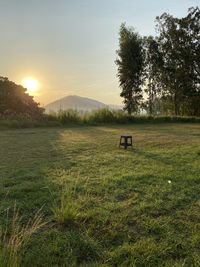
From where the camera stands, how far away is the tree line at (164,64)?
22.3m

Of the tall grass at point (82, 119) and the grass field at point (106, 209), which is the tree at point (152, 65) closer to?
the tall grass at point (82, 119)

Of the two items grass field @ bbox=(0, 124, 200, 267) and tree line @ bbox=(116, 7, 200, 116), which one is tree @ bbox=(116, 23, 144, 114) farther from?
grass field @ bbox=(0, 124, 200, 267)

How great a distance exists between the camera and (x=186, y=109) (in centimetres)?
2458

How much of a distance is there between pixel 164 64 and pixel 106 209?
21630 mm

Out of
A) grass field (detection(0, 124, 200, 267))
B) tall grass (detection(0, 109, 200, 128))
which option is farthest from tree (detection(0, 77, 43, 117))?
grass field (detection(0, 124, 200, 267))

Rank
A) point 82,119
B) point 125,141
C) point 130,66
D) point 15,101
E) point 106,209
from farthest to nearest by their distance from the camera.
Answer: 1. point 130,66
2. point 15,101
3. point 82,119
4. point 125,141
5. point 106,209

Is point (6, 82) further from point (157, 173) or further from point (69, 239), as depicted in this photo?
point (69, 239)

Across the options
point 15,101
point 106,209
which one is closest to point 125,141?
point 106,209

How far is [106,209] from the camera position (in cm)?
297

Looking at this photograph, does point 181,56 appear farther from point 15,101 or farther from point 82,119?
point 15,101

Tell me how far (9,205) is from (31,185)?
681mm

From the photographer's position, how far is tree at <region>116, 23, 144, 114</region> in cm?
2244

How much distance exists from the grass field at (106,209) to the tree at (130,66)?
17686mm

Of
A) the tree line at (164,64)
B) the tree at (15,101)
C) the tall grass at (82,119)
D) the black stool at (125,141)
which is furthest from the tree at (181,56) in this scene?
the black stool at (125,141)
